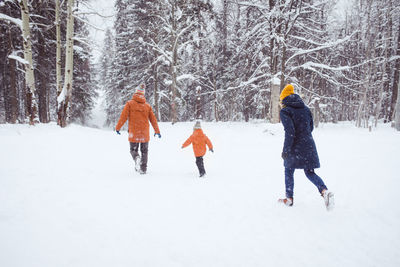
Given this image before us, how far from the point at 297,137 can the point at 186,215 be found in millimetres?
2149

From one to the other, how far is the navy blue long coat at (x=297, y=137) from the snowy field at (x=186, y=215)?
81 centimetres

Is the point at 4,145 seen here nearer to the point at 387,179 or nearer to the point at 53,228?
the point at 53,228

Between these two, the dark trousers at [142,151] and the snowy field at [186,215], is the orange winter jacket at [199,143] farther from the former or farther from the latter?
the dark trousers at [142,151]

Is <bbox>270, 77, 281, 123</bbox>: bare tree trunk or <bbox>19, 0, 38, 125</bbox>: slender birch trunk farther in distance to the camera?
<bbox>270, 77, 281, 123</bbox>: bare tree trunk

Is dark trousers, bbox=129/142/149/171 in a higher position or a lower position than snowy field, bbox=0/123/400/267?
higher

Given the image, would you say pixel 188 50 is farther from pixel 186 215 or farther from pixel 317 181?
pixel 186 215

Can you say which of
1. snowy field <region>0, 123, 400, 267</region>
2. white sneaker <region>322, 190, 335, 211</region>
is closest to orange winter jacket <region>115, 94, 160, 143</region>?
snowy field <region>0, 123, 400, 267</region>

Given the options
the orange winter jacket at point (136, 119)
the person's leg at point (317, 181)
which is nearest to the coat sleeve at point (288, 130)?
the person's leg at point (317, 181)

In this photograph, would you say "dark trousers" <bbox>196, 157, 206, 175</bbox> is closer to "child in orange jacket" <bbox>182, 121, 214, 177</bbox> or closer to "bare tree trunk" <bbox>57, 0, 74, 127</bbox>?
"child in orange jacket" <bbox>182, 121, 214, 177</bbox>

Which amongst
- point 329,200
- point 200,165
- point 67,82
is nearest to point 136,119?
point 200,165

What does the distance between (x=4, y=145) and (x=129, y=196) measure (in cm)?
517

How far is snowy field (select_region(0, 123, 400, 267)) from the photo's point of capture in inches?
84.8

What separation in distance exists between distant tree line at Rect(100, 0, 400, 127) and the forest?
106 mm

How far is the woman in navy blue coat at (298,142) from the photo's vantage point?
3.23 meters
